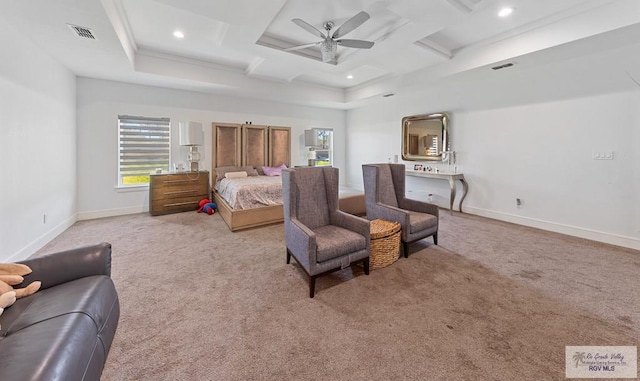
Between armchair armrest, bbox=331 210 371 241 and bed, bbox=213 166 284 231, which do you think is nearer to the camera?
armchair armrest, bbox=331 210 371 241

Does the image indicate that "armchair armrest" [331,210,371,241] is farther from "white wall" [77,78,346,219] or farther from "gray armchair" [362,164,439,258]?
"white wall" [77,78,346,219]

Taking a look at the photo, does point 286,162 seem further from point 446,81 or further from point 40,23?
point 40,23

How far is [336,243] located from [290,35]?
134 inches

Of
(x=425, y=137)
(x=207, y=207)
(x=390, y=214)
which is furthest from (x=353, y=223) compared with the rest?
(x=425, y=137)

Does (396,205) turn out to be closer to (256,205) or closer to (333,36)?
(256,205)

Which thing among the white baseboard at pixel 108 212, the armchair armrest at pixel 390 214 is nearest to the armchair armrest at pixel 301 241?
the armchair armrest at pixel 390 214

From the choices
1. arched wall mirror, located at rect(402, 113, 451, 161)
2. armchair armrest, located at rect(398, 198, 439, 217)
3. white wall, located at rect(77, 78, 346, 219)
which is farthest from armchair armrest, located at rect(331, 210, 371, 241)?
white wall, located at rect(77, 78, 346, 219)

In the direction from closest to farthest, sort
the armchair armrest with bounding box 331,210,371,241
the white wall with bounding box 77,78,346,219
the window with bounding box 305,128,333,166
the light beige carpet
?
the light beige carpet
the armchair armrest with bounding box 331,210,371,241
the white wall with bounding box 77,78,346,219
the window with bounding box 305,128,333,166

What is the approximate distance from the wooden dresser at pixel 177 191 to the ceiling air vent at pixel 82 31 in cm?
250

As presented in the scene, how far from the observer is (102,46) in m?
3.52

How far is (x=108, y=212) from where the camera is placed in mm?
5129

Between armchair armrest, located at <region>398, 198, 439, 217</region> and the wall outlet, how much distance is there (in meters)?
2.57

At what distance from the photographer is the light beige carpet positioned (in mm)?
1596

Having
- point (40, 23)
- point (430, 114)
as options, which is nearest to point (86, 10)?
point (40, 23)
